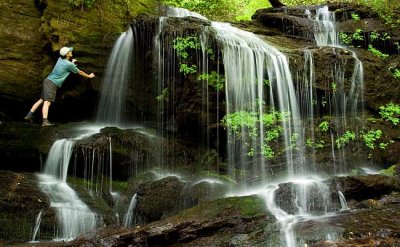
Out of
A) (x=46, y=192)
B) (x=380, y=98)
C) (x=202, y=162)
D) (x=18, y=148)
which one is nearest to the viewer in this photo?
(x=46, y=192)

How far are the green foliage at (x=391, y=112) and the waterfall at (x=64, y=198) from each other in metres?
7.27

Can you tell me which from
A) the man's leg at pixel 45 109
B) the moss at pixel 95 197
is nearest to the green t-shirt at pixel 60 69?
the man's leg at pixel 45 109

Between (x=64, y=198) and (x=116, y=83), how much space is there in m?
4.36

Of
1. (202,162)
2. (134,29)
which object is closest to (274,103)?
(202,162)

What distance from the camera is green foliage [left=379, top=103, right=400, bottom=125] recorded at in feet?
32.8

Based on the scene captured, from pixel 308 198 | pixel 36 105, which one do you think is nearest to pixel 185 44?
pixel 36 105

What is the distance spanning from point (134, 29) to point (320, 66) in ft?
16.1

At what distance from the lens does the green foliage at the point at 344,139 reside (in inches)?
369

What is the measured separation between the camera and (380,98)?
10383 millimetres

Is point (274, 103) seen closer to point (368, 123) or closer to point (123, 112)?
point (368, 123)

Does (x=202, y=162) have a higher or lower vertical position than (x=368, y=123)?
lower

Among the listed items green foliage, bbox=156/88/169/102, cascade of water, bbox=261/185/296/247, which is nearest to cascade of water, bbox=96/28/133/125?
green foliage, bbox=156/88/169/102

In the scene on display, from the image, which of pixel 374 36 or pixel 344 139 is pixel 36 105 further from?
pixel 374 36

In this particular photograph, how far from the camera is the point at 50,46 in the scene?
11.2 meters
